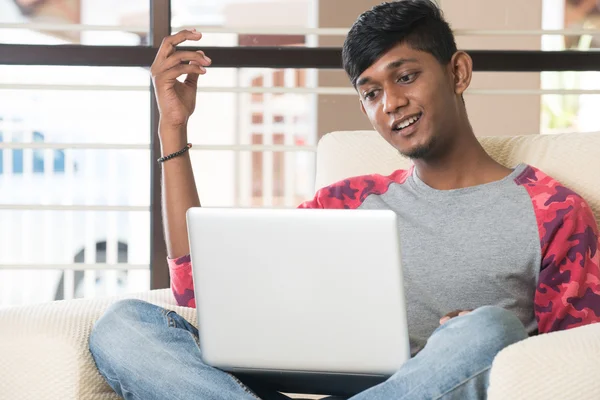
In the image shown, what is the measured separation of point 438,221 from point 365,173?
1.07ft

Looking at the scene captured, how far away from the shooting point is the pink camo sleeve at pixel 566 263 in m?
1.65

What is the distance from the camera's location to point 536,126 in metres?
4.13

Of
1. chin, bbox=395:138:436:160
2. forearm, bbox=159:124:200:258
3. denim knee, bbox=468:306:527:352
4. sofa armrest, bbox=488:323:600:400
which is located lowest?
sofa armrest, bbox=488:323:600:400

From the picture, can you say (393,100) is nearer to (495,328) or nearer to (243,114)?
(495,328)

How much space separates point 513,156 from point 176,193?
742mm

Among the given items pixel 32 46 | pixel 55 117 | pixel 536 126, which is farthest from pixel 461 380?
pixel 536 126

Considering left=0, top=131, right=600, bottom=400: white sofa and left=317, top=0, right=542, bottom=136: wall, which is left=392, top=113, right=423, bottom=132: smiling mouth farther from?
left=317, top=0, right=542, bottom=136: wall

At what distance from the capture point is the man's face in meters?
1.82

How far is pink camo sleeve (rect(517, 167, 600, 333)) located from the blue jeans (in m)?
0.37

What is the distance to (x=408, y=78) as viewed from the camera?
1843 millimetres

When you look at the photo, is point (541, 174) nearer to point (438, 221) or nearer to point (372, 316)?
point (438, 221)

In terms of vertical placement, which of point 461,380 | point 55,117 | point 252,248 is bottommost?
point 461,380

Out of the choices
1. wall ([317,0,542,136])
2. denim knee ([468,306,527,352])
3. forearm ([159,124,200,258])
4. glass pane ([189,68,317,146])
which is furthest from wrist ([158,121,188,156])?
glass pane ([189,68,317,146])

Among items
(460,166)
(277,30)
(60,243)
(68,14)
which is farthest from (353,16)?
(460,166)
